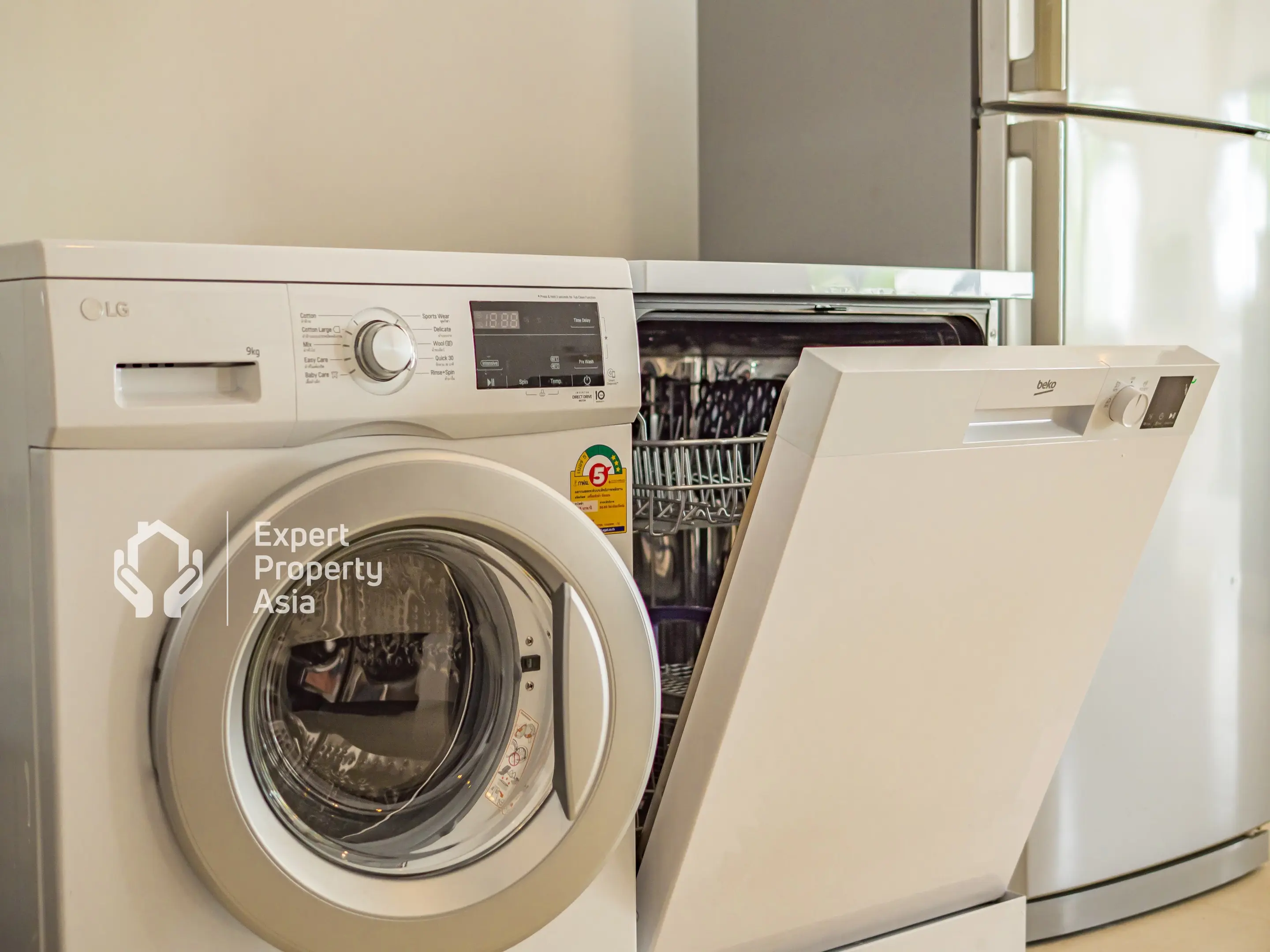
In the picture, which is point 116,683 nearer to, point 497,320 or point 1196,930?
point 497,320

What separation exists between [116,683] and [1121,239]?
5.40ft

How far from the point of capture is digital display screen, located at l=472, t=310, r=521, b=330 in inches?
44.4

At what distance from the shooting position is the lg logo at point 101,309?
36.8 inches

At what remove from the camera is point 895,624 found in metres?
1.23

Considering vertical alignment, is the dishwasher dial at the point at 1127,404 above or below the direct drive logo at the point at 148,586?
above

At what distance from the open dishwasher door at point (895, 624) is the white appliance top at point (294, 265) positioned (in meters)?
0.30

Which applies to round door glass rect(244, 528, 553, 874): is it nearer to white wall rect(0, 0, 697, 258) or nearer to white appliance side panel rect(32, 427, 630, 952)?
white appliance side panel rect(32, 427, 630, 952)

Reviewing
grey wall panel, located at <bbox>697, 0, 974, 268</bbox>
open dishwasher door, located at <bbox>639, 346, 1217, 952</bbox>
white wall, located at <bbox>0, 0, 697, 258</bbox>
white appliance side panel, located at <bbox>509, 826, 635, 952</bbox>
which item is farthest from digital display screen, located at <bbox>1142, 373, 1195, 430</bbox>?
white wall, located at <bbox>0, 0, 697, 258</bbox>

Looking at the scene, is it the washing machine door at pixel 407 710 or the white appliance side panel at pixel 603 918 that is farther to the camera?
the white appliance side panel at pixel 603 918

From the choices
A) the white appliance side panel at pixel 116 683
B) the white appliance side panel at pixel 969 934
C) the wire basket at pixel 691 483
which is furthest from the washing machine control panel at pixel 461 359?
the white appliance side panel at pixel 969 934

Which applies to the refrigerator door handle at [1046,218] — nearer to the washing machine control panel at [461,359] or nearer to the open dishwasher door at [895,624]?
the open dishwasher door at [895,624]

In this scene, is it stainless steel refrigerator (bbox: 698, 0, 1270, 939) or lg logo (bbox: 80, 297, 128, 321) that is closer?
lg logo (bbox: 80, 297, 128, 321)

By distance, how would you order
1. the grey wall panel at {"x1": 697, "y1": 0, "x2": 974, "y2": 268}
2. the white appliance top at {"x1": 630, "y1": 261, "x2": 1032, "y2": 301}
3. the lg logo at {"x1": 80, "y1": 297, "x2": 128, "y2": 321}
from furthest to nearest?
1. the grey wall panel at {"x1": 697, "y1": 0, "x2": 974, "y2": 268}
2. the white appliance top at {"x1": 630, "y1": 261, "x2": 1032, "y2": 301}
3. the lg logo at {"x1": 80, "y1": 297, "x2": 128, "y2": 321}

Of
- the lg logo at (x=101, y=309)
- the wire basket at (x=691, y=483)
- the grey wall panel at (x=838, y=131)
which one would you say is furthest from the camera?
the grey wall panel at (x=838, y=131)
